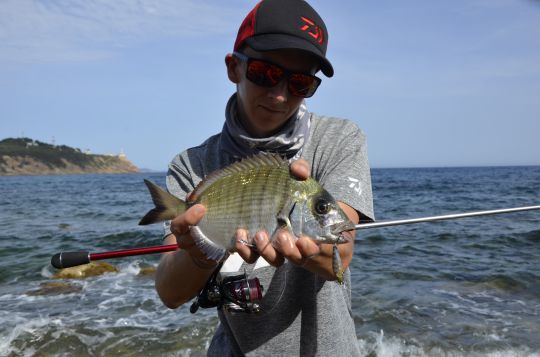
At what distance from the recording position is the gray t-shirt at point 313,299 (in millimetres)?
2600

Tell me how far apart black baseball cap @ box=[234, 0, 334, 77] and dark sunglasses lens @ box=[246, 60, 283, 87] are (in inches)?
4.1

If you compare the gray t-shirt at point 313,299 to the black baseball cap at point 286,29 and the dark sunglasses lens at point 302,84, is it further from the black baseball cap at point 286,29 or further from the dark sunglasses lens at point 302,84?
the black baseball cap at point 286,29

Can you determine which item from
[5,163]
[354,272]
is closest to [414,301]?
[354,272]

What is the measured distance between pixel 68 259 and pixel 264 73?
1770mm

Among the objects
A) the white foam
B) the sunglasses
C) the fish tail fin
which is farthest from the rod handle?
the white foam

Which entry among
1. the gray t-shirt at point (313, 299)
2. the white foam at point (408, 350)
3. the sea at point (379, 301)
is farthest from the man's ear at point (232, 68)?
the sea at point (379, 301)

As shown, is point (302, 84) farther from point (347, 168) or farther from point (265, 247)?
point (265, 247)

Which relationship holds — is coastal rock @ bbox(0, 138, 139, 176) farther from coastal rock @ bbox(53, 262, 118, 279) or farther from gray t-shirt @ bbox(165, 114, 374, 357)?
gray t-shirt @ bbox(165, 114, 374, 357)

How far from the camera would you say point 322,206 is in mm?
2178

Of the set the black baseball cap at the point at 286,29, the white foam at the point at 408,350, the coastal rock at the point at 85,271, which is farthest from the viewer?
the coastal rock at the point at 85,271

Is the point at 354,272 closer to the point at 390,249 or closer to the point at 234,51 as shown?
the point at 390,249

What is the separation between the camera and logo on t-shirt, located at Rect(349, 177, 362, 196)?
246 cm

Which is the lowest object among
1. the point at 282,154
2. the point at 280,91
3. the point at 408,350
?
the point at 408,350

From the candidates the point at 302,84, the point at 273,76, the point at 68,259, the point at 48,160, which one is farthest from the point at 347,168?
the point at 48,160
